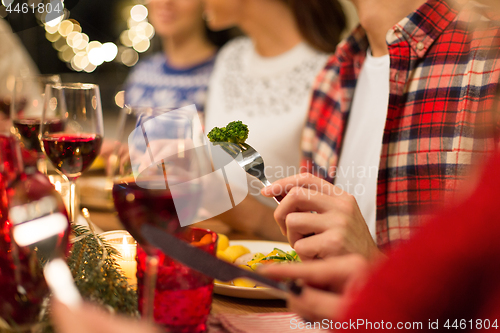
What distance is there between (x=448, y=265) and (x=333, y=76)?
108cm

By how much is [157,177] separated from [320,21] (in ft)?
4.25

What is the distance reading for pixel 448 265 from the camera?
22 centimetres

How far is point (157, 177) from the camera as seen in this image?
0.40 meters

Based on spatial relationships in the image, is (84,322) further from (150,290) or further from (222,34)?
(222,34)

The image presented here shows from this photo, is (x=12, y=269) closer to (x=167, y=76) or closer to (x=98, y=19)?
(x=167, y=76)

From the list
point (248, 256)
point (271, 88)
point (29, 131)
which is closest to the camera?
point (248, 256)

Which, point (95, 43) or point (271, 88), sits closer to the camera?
point (271, 88)

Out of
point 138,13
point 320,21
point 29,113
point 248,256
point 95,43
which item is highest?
point 138,13

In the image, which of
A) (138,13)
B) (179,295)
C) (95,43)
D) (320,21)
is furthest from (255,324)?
(95,43)

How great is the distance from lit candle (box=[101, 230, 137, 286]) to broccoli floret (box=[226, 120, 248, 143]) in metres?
0.17

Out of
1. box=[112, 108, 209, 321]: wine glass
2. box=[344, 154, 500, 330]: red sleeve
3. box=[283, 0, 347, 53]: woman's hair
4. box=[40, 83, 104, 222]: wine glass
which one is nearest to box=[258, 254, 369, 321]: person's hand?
box=[344, 154, 500, 330]: red sleeve

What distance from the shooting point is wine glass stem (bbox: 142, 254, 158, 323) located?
34cm

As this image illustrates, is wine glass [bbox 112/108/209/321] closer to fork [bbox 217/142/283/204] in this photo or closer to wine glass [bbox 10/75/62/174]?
fork [bbox 217/142/283/204]

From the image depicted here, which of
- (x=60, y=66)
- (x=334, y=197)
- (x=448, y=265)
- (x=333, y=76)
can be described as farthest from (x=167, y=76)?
(x=60, y=66)
